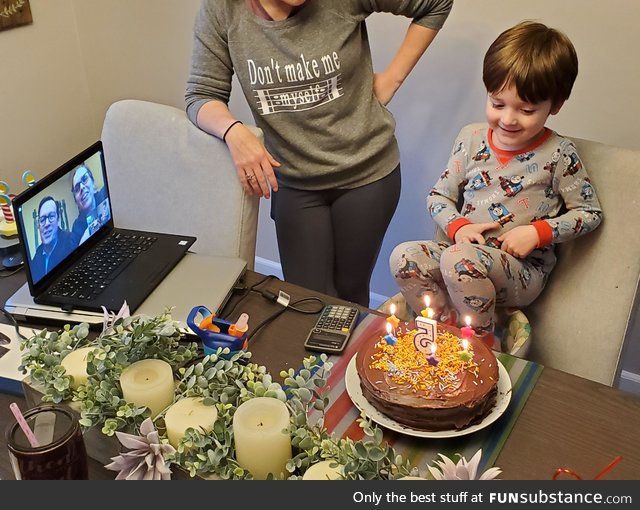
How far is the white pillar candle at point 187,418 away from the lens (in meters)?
A: 0.96

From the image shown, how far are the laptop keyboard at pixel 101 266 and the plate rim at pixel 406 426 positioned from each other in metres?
0.52

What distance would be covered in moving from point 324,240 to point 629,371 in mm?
1148

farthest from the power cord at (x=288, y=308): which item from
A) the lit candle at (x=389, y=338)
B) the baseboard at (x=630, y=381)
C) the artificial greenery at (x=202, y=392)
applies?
the baseboard at (x=630, y=381)

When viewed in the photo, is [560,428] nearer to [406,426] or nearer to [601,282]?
[406,426]

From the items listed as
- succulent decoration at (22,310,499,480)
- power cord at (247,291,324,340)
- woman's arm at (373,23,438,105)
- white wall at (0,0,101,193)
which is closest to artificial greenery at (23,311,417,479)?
succulent decoration at (22,310,499,480)

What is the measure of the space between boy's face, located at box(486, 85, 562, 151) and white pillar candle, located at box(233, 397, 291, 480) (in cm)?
93

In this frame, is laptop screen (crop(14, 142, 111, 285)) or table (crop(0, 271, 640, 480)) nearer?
table (crop(0, 271, 640, 480))

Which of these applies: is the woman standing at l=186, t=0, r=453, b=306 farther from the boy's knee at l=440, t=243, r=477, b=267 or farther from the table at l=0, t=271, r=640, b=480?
the table at l=0, t=271, r=640, b=480

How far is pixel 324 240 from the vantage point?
182cm

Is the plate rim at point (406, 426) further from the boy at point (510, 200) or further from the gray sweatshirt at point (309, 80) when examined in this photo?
the gray sweatshirt at point (309, 80)

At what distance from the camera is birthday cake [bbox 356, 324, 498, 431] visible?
1014 millimetres

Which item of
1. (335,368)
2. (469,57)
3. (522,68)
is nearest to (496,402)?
(335,368)

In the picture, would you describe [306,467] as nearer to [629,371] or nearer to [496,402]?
[496,402]

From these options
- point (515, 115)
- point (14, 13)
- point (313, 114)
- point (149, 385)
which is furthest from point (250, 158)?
point (14, 13)
